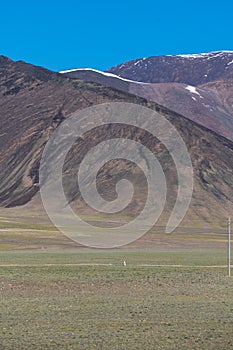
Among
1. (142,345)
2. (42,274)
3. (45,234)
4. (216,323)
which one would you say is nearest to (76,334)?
(142,345)

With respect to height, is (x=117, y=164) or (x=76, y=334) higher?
(x=117, y=164)

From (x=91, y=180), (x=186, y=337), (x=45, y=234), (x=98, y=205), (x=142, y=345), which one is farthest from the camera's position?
(x=91, y=180)

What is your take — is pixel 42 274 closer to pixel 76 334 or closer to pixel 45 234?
pixel 76 334

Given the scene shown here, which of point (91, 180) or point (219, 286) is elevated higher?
point (91, 180)

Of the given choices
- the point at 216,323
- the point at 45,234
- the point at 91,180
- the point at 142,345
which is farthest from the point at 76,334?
the point at 91,180

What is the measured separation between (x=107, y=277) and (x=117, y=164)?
155757mm

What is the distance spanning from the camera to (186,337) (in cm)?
2377

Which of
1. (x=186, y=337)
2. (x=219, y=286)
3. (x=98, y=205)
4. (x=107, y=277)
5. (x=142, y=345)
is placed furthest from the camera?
(x=98, y=205)

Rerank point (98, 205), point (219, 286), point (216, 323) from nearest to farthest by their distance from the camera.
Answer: point (216, 323) < point (219, 286) < point (98, 205)

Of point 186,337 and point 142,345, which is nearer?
point 142,345

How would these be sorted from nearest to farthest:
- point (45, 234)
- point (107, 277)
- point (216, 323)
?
point (216, 323) < point (107, 277) < point (45, 234)

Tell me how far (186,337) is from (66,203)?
15941cm

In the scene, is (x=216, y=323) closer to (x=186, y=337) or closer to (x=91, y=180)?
(x=186, y=337)

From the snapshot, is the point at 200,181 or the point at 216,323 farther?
the point at 200,181
